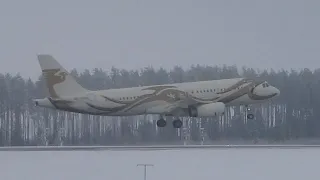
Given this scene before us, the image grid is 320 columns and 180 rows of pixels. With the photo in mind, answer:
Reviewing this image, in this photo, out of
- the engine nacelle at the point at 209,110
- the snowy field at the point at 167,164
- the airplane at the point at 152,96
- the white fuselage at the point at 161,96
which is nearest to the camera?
the snowy field at the point at 167,164

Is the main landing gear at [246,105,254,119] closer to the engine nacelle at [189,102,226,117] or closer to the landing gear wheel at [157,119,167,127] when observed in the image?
the engine nacelle at [189,102,226,117]

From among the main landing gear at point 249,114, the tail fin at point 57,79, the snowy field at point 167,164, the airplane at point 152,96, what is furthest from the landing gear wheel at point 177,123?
the snowy field at point 167,164

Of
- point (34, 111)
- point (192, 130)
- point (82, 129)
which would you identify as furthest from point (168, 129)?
point (34, 111)

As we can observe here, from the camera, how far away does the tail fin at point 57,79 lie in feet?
174

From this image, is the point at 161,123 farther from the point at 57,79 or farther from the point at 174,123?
the point at 57,79

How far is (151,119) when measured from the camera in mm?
57906

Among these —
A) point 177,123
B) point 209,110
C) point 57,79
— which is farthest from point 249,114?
point 57,79

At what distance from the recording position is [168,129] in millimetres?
56219

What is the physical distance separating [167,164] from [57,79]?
73.3ft

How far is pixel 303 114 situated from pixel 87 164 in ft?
82.1

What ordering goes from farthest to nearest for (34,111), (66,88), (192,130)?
(34,111) < (192,130) < (66,88)

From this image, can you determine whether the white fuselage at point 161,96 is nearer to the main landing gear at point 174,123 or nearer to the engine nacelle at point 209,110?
the engine nacelle at point 209,110

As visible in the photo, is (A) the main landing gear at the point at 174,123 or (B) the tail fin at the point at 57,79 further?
(A) the main landing gear at the point at 174,123

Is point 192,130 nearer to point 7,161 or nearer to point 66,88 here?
point 66,88
